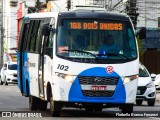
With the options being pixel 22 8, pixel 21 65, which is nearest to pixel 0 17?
pixel 22 8

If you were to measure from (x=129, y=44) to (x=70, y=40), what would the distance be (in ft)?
5.29

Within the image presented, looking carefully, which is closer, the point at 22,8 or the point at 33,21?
the point at 33,21

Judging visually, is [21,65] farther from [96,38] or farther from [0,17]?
[0,17]

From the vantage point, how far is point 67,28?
1808cm

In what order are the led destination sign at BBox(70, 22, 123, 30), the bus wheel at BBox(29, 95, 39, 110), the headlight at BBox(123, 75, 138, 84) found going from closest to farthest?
the headlight at BBox(123, 75, 138, 84) → the led destination sign at BBox(70, 22, 123, 30) → the bus wheel at BBox(29, 95, 39, 110)

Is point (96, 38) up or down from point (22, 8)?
up

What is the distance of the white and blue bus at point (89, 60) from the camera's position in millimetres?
17453

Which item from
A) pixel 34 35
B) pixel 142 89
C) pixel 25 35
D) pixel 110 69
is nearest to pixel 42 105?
pixel 34 35

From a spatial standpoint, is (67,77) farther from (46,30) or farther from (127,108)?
(127,108)

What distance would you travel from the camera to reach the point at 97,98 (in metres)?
17.6

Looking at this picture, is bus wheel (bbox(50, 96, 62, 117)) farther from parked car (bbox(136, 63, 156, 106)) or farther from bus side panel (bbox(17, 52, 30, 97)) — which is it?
parked car (bbox(136, 63, 156, 106))

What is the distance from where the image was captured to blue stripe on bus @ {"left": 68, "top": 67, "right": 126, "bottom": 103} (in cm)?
1742

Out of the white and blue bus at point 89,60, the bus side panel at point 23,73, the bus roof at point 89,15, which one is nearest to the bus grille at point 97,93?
the white and blue bus at point 89,60

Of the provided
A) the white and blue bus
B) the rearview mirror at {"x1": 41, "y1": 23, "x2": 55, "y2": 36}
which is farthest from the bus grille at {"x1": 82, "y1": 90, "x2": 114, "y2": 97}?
the rearview mirror at {"x1": 41, "y1": 23, "x2": 55, "y2": 36}
